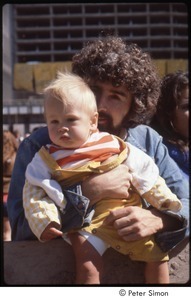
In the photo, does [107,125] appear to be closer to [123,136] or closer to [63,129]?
[123,136]

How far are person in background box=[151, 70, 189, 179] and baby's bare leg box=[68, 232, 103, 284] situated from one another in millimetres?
395

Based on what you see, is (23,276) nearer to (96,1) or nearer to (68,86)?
(68,86)

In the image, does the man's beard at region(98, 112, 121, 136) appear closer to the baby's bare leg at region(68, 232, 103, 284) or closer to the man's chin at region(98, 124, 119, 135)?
the man's chin at region(98, 124, 119, 135)

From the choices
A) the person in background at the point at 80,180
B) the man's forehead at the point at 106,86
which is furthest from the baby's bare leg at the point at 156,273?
the man's forehead at the point at 106,86

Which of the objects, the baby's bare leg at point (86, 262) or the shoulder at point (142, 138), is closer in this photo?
the baby's bare leg at point (86, 262)

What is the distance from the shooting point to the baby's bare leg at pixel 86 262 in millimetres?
985

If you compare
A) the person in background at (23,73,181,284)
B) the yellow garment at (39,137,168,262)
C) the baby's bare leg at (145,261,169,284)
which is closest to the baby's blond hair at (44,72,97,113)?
the person in background at (23,73,181,284)

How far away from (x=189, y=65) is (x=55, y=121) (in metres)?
0.33

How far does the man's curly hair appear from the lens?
44.2 inches

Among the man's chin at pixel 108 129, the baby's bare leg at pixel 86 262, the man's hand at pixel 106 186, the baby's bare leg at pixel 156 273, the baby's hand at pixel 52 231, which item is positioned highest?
the man's chin at pixel 108 129

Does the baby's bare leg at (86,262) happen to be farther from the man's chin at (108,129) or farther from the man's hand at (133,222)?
the man's chin at (108,129)

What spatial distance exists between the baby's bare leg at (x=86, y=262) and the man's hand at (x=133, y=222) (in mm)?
61

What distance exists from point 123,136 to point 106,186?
17 cm

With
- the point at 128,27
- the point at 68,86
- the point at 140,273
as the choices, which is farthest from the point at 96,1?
the point at 128,27
